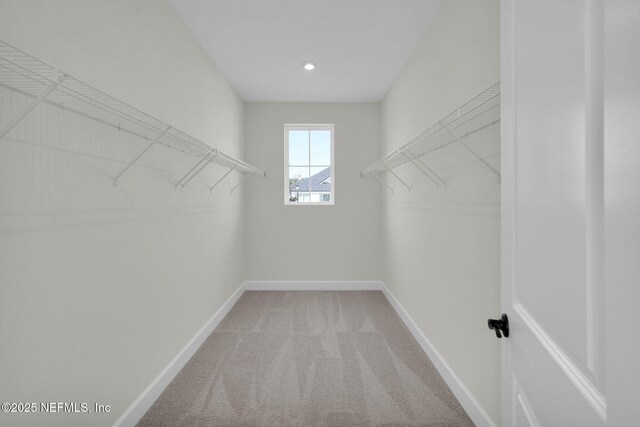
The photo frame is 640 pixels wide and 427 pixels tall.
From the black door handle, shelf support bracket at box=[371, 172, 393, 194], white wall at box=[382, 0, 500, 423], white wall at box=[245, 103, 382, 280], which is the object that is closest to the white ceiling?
white wall at box=[382, 0, 500, 423]

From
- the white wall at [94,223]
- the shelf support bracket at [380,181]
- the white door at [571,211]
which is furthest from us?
the shelf support bracket at [380,181]

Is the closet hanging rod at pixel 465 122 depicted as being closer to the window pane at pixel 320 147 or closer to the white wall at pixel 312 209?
the white wall at pixel 312 209

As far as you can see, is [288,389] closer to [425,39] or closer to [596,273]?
[596,273]

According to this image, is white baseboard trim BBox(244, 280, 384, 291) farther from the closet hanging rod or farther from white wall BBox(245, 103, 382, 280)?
the closet hanging rod

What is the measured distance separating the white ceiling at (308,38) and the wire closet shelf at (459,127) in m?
0.89

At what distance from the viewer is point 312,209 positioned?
4090mm

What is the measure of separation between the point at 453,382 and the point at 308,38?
2619 mm

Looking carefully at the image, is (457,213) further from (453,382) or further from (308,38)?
(308,38)

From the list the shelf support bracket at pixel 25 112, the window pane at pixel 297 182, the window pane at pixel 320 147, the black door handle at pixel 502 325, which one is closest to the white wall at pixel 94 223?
the shelf support bracket at pixel 25 112

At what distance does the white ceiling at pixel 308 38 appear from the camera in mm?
2102

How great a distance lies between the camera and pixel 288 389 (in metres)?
1.89

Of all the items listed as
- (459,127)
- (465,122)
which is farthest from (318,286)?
(465,122)

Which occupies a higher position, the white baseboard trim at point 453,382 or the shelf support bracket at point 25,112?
the shelf support bracket at point 25,112

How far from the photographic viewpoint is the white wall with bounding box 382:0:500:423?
57.5 inches
